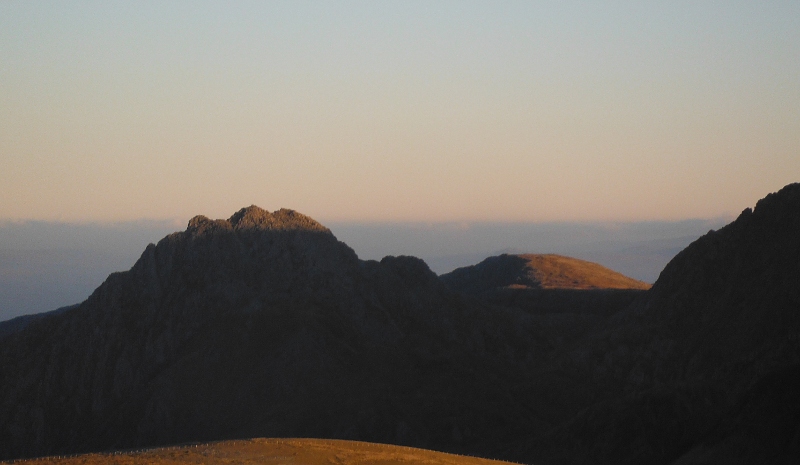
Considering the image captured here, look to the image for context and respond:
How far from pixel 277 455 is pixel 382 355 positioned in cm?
5619

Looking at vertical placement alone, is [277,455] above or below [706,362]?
below

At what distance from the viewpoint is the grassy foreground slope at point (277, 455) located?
220 feet

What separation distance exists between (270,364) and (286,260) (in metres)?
17.6

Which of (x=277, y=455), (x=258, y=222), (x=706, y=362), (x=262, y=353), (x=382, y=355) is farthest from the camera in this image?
(x=258, y=222)

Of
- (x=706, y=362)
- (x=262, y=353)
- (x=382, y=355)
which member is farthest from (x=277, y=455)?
(x=706, y=362)

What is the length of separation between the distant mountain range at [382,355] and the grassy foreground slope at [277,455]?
93.8ft

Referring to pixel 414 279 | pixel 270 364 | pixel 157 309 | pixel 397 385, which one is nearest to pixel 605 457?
pixel 397 385

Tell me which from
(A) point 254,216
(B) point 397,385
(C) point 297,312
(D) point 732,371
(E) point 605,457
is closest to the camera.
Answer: (E) point 605,457

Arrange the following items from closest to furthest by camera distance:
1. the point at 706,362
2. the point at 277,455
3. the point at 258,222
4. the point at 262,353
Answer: the point at 277,455, the point at 706,362, the point at 262,353, the point at 258,222

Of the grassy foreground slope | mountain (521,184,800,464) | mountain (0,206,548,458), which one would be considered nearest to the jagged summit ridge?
mountain (0,206,548,458)

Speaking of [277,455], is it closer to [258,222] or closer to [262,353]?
[262,353]

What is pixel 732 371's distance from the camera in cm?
10725

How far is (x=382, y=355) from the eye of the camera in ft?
415

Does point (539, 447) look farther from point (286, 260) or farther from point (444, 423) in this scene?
point (286, 260)
